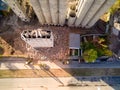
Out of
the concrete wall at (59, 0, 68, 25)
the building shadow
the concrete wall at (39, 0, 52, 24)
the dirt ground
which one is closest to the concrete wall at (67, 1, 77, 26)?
the concrete wall at (59, 0, 68, 25)

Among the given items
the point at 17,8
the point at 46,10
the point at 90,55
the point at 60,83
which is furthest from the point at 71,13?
the point at 60,83

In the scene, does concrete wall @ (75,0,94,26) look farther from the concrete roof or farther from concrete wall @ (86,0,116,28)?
the concrete roof

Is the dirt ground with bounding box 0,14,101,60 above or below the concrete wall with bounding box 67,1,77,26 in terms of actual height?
below

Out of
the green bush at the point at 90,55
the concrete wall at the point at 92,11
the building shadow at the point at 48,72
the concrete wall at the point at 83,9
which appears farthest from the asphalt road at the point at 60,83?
the concrete wall at the point at 83,9

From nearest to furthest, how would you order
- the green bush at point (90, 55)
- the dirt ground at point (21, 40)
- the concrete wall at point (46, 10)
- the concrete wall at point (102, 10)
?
the concrete wall at point (102, 10)
the concrete wall at point (46, 10)
the green bush at point (90, 55)
the dirt ground at point (21, 40)

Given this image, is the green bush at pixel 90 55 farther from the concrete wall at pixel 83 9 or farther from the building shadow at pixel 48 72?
the building shadow at pixel 48 72

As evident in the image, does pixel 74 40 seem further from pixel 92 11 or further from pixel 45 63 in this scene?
pixel 92 11
